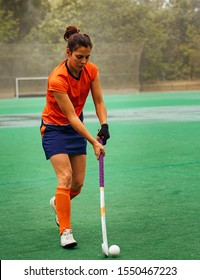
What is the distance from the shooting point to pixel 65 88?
6.44 m

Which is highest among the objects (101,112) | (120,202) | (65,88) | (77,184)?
(65,88)

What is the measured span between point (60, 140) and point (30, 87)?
37076 mm

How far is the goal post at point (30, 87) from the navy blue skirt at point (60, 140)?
119ft

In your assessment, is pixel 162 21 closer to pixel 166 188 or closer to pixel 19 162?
pixel 19 162

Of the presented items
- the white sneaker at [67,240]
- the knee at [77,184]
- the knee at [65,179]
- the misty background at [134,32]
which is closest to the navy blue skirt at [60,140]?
the knee at [65,179]

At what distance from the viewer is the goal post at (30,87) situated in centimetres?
4303

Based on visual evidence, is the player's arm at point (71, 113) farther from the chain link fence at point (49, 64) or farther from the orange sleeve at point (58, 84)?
the chain link fence at point (49, 64)

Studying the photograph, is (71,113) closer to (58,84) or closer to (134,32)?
(58,84)

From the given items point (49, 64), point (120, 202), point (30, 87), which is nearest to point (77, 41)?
point (120, 202)

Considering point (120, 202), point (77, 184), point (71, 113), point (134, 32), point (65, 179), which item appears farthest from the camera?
point (134, 32)

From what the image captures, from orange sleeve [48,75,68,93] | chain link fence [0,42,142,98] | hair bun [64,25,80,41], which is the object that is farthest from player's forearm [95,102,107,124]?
chain link fence [0,42,142,98]

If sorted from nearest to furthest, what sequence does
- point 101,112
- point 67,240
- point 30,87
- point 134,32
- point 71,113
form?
1. point 67,240
2. point 71,113
3. point 101,112
4. point 30,87
5. point 134,32

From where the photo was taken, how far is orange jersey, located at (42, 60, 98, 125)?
6465mm

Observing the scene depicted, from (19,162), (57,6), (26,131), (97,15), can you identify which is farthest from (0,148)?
(57,6)
